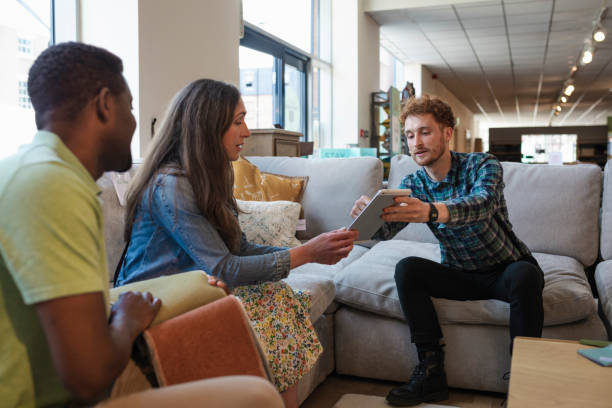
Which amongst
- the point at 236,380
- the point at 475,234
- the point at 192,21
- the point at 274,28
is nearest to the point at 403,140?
the point at 274,28

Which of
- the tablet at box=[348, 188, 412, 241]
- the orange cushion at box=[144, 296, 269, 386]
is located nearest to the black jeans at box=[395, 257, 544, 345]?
the tablet at box=[348, 188, 412, 241]

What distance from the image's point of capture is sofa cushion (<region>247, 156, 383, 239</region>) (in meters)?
3.05

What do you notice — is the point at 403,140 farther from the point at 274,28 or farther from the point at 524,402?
the point at 524,402

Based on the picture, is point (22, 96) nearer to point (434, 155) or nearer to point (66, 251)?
point (434, 155)

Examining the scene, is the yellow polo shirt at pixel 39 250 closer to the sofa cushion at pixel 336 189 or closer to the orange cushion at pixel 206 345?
the orange cushion at pixel 206 345

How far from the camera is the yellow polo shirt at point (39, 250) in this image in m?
0.76

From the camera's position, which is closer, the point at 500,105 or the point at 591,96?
the point at 591,96

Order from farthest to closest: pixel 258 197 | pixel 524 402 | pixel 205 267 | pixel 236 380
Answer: pixel 258 197, pixel 205 267, pixel 524 402, pixel 236 380

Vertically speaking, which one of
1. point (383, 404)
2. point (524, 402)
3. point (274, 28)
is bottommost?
point (383, 404)

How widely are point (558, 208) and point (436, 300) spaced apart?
3.14 feet

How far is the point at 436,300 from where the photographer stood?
2.16m

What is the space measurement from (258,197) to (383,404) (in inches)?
50.3

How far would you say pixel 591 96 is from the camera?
13.9 metres

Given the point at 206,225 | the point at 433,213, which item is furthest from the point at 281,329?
the point at 433,213
